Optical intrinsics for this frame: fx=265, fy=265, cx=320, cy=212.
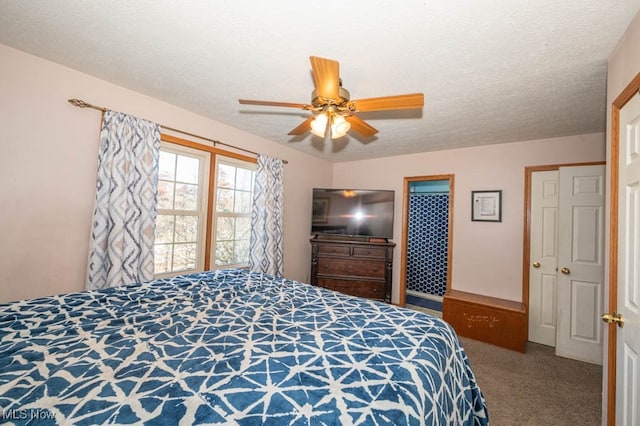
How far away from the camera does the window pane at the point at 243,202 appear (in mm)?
3424

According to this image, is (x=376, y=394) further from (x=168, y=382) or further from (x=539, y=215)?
(x=539, y=215)

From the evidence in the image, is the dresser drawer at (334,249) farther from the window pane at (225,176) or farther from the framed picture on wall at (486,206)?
the framed picture on wall at (486,206)

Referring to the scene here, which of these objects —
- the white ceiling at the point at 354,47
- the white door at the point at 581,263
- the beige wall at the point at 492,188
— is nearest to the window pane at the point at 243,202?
the white ceiling at the point at 354,47

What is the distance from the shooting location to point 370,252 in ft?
12.7

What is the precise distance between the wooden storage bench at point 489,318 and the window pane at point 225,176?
3039mm

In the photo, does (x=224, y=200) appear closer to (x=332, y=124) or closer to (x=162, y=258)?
(x=162, y=258)

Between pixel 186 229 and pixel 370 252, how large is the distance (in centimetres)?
243

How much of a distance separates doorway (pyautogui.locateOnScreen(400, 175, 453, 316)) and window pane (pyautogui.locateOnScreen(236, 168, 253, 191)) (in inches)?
Answer: 108

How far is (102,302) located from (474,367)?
120 inches

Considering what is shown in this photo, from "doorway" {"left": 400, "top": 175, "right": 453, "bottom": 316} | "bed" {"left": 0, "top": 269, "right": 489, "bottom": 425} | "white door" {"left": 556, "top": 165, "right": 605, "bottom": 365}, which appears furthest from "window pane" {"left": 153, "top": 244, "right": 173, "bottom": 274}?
"white door" {"left": 556, "top": 165, "right": 605, "bottom": 365}

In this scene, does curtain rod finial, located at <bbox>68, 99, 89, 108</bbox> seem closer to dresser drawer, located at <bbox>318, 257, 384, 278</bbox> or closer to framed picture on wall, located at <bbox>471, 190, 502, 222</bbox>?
dresser drawer, located at <bbox>318, 257, 384, 278</bbox>

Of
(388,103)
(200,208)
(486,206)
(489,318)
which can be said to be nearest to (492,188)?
(486,206)

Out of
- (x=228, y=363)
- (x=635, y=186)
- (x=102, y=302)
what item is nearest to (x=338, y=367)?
(x=228, y=363)

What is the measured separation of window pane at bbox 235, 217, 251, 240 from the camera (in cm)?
343
